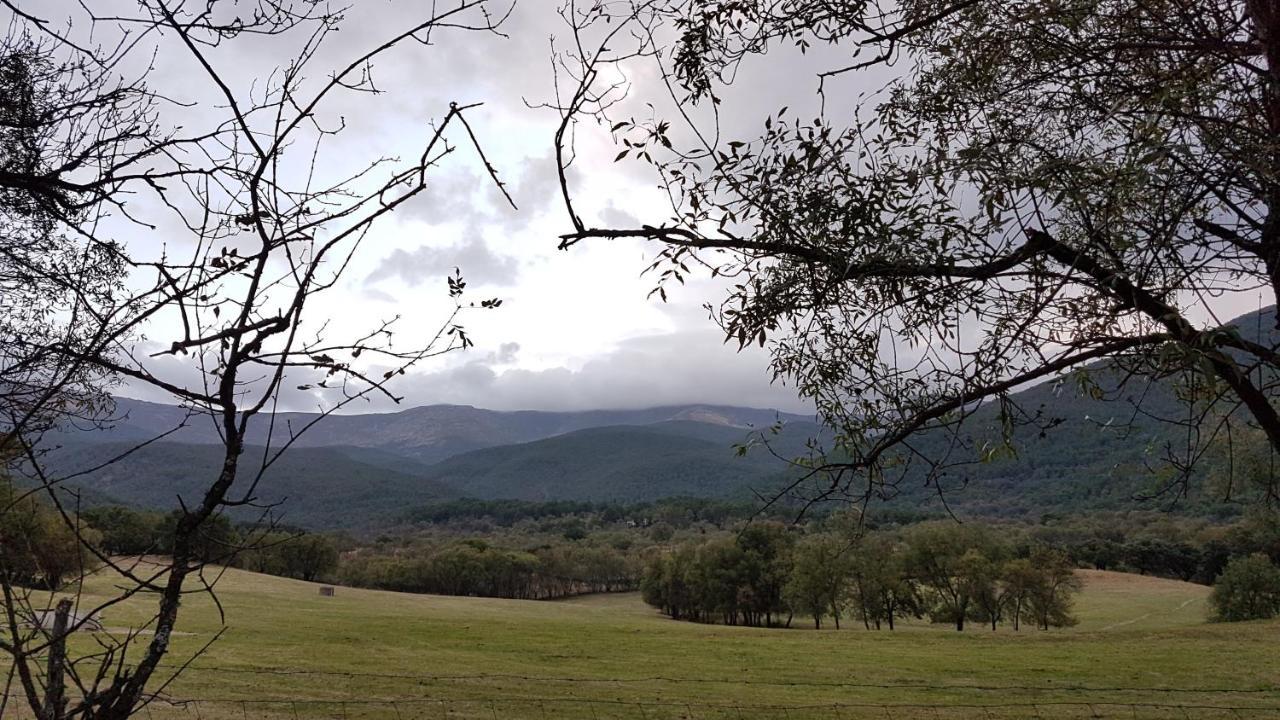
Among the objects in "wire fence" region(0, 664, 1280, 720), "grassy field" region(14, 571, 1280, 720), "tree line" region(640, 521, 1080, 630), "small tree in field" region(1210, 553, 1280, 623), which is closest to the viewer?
"wire fence" region(0, 664, 1280, 720)

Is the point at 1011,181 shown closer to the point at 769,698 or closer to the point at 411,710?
the point at 411,710

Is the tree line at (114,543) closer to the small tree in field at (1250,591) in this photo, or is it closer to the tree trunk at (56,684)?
the tree trunk at (56,684)

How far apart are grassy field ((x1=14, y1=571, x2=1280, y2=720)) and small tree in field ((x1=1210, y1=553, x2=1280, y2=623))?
173 inches

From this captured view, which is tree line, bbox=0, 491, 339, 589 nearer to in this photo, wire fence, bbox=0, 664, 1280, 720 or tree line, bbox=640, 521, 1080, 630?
wire fence, bbox=0, 664, 1280, 720

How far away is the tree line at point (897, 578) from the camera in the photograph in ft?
202

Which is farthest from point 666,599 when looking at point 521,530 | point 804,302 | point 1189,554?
point 521,530

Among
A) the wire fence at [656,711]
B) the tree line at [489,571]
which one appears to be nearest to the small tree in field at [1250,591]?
the wire fence at [656,711]

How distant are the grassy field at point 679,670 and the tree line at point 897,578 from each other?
8503 mm

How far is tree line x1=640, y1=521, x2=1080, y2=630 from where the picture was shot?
2430 inches

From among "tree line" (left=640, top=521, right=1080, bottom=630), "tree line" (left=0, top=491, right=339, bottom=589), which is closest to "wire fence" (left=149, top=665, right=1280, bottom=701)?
"tree line" (left=0, top=491, right=339, bottom=589)

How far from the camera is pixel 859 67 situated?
18.9 feet

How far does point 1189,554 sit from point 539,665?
7492 centimetres

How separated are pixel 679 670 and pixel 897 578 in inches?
1347

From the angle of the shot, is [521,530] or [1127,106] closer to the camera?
[1127,106]
